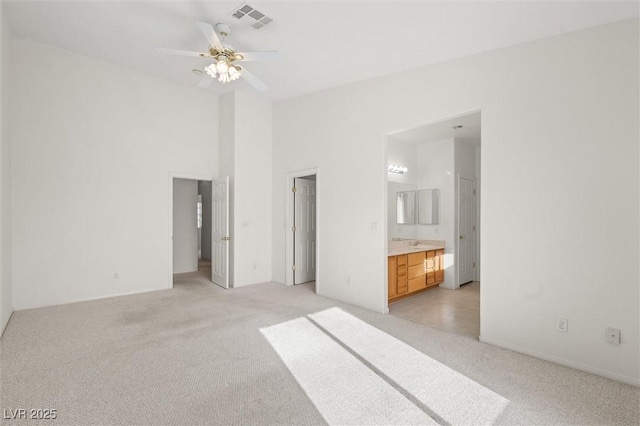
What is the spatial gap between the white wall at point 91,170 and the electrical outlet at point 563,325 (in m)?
5.40

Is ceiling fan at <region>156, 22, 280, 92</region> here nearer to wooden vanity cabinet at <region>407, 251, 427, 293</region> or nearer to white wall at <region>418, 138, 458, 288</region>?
wooden vanity cabinet at <region>407, 251, 427, 293</region>

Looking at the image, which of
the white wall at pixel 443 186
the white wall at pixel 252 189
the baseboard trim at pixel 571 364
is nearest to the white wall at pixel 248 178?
the white wall at pixel 252 189

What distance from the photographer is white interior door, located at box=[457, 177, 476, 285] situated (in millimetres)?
5922

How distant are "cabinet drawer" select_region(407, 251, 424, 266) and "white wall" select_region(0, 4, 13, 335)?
16.5 ft

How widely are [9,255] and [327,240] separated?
4068 mm

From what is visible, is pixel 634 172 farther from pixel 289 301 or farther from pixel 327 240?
pixel 289 301

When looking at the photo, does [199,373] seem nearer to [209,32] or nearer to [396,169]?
[209,32]

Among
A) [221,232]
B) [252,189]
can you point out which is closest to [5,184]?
[221,232]

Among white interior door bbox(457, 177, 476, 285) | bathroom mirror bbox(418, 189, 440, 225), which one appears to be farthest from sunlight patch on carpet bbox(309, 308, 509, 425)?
white interior door bbox(457, 177, 476, 285)

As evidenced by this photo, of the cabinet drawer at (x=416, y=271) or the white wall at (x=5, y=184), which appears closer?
the white wall at (x=5, y=184)

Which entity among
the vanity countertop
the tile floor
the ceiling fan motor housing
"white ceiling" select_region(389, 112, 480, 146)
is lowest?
the tile floor

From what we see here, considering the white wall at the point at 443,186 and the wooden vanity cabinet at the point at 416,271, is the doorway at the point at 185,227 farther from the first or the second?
the white wall at the point at 443,186

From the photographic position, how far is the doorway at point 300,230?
566cm

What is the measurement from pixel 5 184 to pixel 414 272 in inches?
216
